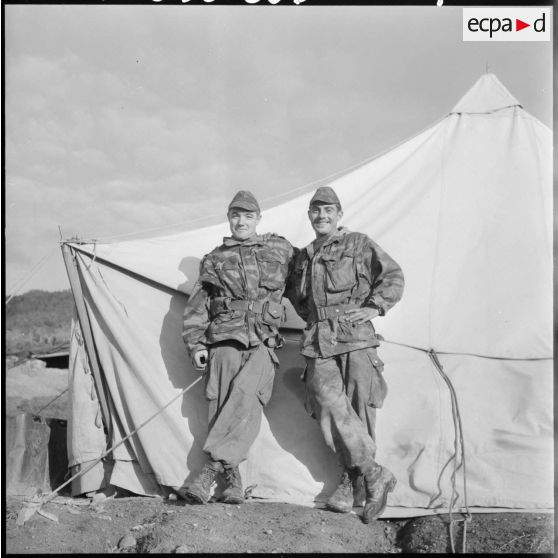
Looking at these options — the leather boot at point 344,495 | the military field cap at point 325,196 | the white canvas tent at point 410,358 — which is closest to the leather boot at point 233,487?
the white canvas tent at point 410,358

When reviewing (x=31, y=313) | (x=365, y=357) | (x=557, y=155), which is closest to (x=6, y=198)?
(x=365, y=357)

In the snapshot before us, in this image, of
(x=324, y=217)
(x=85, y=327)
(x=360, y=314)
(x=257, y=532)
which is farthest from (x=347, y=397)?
(x=85, y=327)

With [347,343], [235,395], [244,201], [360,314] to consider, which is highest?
[244,201]

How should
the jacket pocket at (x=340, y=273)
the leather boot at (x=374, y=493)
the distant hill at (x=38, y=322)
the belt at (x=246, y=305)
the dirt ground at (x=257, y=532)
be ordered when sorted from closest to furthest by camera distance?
the dirt ground at (x=257, y=532), the leather boot at (x=374, y=493), the jacket pocket at (x=340, y=273), the belt at (x=246, y=305), the distant hill at (x=38, y=322)

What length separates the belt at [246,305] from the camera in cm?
399

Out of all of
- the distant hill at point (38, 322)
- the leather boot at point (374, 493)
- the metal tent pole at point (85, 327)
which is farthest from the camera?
the distant hill at point (38, 322)

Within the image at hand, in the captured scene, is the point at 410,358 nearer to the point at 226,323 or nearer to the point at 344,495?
the point at 344,495

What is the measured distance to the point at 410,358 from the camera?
4215mm

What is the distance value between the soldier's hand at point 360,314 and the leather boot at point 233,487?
987 millimetres

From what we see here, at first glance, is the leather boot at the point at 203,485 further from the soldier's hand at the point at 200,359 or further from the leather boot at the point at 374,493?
the leather boot at the point at 374,493

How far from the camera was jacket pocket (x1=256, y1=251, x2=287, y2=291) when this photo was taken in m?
4.03

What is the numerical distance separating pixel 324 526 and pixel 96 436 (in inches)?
57.9

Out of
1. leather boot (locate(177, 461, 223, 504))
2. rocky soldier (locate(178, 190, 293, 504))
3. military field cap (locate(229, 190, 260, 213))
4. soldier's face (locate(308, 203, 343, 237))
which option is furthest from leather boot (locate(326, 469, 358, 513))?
military field cap (locate(229, 190, 260, 213))

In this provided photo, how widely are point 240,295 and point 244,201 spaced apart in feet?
1.75
